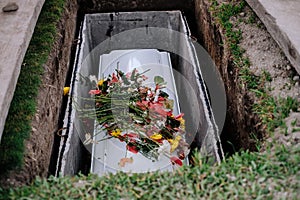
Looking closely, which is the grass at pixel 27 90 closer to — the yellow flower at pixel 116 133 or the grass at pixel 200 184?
the grass at pixel 200 184

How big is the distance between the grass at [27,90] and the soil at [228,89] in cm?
4

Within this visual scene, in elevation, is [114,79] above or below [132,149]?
above

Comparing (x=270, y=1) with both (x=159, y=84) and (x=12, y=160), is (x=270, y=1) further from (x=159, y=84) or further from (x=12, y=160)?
(x=12, y=160)

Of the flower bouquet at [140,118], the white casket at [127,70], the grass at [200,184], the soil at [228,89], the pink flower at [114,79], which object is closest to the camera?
the grass at [200,184]

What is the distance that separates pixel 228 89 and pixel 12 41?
56.0 inches

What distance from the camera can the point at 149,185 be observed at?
181 centimetres

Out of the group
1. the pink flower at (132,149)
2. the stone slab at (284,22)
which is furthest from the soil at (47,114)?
the stone slab at (284,22)

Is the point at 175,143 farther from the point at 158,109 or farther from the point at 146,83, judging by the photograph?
the point at 146,83

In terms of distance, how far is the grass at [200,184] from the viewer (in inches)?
67.8

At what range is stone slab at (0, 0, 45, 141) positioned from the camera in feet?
6.70

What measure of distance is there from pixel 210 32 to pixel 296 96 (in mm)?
1352

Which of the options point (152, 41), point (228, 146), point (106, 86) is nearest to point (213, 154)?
point (228, 146)

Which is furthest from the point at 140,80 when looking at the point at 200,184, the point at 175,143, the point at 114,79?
the point at 200,184

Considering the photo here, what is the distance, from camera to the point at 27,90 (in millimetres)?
2559
